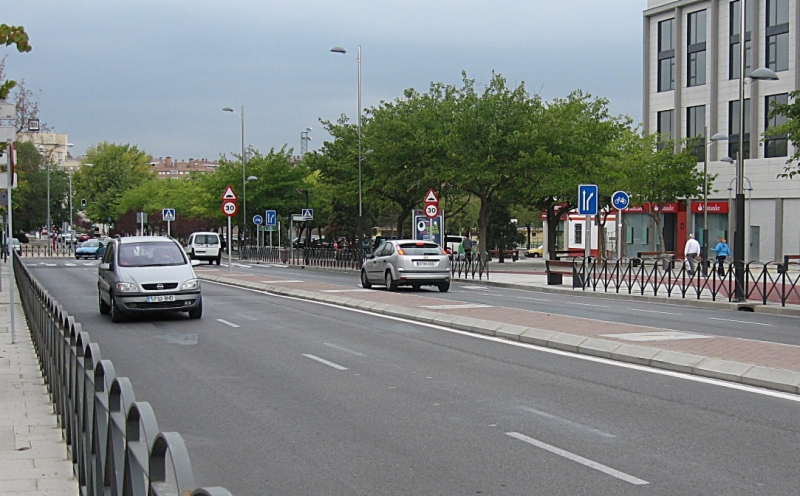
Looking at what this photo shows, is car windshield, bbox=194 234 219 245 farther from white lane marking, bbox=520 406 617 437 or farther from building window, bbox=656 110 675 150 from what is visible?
white lane marking, bbox=520 406 617 437

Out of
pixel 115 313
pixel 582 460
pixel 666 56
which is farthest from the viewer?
pixel 666 56

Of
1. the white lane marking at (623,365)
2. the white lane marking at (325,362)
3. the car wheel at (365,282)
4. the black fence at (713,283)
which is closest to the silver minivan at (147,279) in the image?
the white lane marking at (623,365)

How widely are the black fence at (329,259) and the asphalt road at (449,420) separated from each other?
82.1 feet

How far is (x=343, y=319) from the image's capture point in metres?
19.9

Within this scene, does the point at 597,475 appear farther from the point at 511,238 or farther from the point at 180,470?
the point at 511,238

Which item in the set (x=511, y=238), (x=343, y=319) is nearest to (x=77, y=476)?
(x=343, y=319)

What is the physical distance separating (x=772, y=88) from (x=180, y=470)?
2376 inches

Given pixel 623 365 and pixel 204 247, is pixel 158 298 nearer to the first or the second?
pixel 623 365

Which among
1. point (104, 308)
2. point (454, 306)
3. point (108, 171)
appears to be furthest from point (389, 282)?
point (108, 171)

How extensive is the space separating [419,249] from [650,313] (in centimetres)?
960

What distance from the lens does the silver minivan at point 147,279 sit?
1880 centimetres

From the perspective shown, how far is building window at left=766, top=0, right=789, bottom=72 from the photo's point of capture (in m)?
57.0

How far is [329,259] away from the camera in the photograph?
5369cm

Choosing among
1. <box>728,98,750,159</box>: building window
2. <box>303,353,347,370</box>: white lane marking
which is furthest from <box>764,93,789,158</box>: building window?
Answer: <box>303,353,347,370</box>: white lane marking
